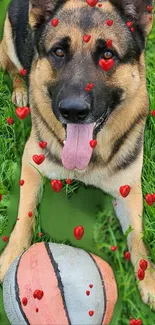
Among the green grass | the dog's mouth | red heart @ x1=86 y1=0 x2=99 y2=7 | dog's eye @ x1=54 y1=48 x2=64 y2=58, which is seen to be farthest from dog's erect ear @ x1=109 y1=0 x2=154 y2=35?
the green grass

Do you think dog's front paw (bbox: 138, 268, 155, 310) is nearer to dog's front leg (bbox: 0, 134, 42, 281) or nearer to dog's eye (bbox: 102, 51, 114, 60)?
dog's front leg (bbox: 0, 134, 42, 281)

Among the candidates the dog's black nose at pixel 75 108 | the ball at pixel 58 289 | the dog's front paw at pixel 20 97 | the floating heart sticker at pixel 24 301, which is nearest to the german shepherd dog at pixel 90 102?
the dog's black nose at pixel 75 108

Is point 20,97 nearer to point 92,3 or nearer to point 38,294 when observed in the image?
point 92,3

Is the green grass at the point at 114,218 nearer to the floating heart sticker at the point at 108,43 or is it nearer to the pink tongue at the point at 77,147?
the pink tongue at the point at 77,147

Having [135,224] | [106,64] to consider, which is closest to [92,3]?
[106,64]

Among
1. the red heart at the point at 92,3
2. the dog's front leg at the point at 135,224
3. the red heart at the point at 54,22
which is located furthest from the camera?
the dog's front leg at the point at 135,224

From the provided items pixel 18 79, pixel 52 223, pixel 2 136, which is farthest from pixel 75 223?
pixel 18 79

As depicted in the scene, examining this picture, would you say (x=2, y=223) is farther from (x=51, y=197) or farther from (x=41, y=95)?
(x=41, y=95)

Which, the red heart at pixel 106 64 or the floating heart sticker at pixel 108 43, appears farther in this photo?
the floating heart sticker at pixel 108 43
